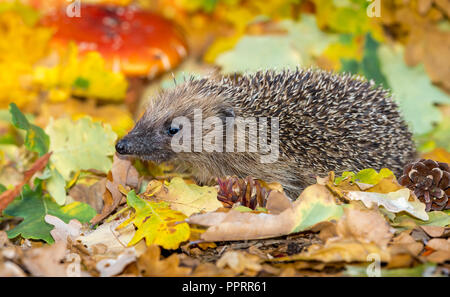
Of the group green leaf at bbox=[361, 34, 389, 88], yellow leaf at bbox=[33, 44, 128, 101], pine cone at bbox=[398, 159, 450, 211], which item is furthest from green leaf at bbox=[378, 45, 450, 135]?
yellow leaf at bbox=[33, 44, 128, 101]

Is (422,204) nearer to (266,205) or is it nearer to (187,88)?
(266,205)

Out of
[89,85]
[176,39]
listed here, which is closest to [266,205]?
[89,85]

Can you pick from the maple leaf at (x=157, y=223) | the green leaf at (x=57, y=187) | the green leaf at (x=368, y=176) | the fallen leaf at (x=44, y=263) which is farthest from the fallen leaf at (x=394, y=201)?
the green leaf at (x=57, y=187)

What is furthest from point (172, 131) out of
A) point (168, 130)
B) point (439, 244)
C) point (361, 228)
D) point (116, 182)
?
point (439, 244)
